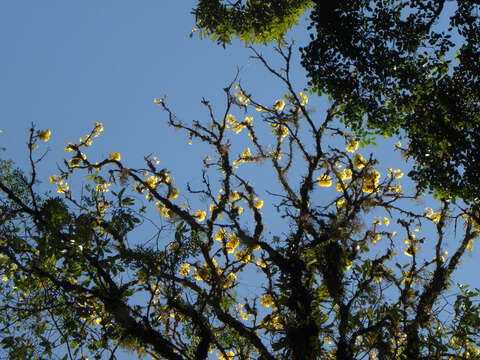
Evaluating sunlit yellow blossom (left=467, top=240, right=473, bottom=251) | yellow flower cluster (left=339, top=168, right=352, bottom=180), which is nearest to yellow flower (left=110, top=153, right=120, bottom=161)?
yellow flower cluster (left=339, top=168, right=352, bottom=180)

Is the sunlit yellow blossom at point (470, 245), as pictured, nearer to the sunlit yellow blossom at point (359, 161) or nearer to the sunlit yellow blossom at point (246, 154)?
the sunlit yellow blossom at point (359, 161)

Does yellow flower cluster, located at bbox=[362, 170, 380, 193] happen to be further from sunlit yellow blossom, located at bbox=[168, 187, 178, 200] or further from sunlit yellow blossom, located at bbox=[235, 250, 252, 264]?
sunlit yellow blossom, located at bbox=[168, 187, 178, 200]

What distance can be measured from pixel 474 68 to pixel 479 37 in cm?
50

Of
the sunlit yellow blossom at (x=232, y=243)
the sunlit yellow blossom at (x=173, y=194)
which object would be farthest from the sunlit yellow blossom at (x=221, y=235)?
the sunlit yellow blossom at (x=173, y=194)

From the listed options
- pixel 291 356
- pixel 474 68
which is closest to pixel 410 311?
pixel 291 356

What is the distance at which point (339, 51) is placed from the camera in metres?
7.16

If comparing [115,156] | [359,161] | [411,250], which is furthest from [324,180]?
[115,156]

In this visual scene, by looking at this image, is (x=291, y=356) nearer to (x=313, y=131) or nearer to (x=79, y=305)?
(x=79, y=305)

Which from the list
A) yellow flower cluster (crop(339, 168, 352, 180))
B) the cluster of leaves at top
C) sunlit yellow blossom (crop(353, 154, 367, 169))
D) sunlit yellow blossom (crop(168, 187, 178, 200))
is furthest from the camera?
yellow flower cluster (crop(339, 168, 352, 180))

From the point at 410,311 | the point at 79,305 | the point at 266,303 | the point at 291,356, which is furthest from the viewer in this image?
the point at 266,303

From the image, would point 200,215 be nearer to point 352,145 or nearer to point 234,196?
point 234,196

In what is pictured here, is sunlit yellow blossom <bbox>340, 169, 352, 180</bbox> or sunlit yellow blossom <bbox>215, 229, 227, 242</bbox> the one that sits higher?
sunlit yellow blossom <bbox>340, 169, 352, 180</bbox>

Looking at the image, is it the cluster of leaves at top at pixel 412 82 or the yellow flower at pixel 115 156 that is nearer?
the cluster of leaves at top at pixel 412 82

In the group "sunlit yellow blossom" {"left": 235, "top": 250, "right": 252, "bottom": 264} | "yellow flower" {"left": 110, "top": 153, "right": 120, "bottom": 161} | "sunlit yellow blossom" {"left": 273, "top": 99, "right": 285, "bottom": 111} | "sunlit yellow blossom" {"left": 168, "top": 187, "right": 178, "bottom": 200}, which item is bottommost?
"sunlit yellow blossom" {"left": 235, "top": 250, "right": 252, "bottom": 264}
